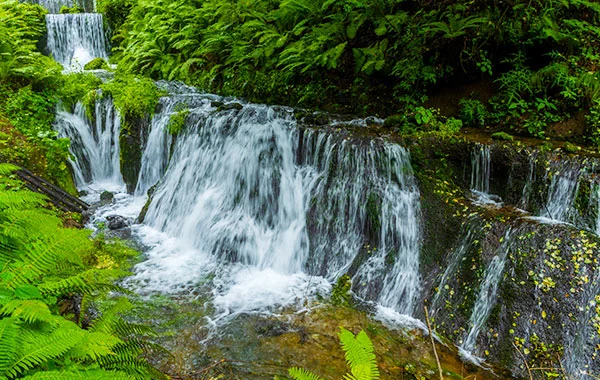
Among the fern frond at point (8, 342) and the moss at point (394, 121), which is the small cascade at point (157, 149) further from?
the fern frond at point (8, 342)

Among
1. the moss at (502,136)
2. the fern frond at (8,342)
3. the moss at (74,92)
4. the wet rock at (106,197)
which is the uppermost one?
the moss at (74,92)

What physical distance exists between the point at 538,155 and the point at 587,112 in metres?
1.48

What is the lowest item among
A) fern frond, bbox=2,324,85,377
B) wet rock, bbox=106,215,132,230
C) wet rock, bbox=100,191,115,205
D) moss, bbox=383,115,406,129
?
wet rock, bbox=106,215,132,230

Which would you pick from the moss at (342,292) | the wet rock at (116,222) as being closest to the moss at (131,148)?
the wet rock at (116,222)

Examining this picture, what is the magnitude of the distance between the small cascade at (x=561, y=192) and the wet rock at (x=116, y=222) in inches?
275

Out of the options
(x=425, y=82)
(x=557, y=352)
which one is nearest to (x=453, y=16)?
(x=425, y=82)

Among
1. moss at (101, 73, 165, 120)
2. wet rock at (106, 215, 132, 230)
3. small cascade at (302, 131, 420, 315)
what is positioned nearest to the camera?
small cascade at (302, 131, 420, 315)

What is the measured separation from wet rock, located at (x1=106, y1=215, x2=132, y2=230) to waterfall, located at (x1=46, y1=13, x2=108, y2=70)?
39.9 ft

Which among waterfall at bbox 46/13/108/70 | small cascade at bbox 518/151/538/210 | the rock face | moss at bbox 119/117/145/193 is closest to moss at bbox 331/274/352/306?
the rock face

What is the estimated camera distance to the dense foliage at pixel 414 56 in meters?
6.29

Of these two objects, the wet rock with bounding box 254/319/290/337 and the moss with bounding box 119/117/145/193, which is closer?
the wet rock with bounding box 254/319/290/337

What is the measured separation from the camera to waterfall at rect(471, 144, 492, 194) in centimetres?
572

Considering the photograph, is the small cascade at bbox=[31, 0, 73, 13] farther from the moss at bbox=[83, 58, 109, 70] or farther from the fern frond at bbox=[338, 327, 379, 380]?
the fern frond at bbox=[338, 327, 379, 380]

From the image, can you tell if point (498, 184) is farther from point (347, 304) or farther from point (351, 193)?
point (347, 304)
